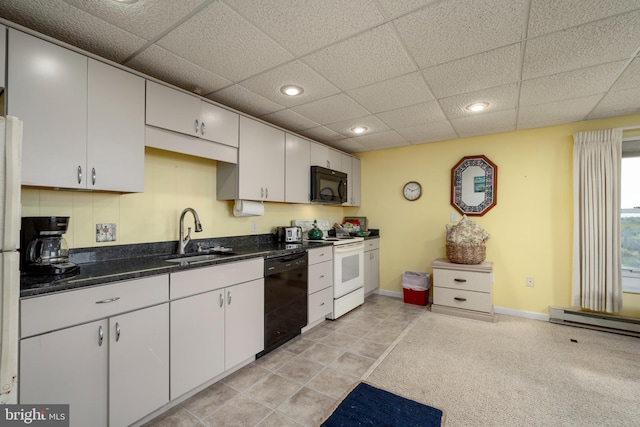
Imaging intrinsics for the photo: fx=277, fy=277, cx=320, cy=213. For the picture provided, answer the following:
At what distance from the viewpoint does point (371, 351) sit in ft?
8.34

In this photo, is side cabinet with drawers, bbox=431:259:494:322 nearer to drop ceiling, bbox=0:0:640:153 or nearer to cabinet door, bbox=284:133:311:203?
drop ceiling, bbox=0:0:640:153

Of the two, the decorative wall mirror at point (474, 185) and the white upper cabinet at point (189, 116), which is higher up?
the white upper cabinet at point (189, 116)

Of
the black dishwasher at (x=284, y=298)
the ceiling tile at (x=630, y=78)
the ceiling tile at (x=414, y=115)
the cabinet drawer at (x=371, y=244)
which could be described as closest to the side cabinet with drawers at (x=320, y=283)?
the black dishwasher at (x=284, y=298)

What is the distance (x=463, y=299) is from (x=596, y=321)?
129 centimetres

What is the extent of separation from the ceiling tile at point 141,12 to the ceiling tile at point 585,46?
2.01m

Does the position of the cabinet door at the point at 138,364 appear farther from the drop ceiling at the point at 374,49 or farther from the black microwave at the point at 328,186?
the black microwave at the point at 328,186

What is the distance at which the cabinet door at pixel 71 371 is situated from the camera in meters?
1.22

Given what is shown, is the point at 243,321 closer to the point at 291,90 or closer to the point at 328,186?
the point at 291,90

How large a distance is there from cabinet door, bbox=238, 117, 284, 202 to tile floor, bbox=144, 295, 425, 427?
152 centimetres

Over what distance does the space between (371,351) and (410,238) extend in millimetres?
2064

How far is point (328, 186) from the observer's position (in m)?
3.74

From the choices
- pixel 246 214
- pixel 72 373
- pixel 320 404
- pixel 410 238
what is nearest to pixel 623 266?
pixel 410 238

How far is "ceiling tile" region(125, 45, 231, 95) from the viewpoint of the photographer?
183 cm

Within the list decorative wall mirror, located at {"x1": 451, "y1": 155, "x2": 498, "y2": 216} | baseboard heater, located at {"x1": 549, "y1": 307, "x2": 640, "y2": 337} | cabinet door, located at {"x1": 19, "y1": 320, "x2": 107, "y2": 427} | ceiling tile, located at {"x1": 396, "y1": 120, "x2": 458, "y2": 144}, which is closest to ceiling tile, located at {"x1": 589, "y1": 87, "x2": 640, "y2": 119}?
decorative wall mirror, located at {"x1": 451, "y1": 155, "x2": 498, "y2": 216}
